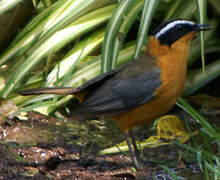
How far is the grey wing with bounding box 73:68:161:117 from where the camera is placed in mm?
3771

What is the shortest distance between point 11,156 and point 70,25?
73.8 inches

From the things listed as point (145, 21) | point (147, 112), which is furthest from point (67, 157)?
point (145, 21)

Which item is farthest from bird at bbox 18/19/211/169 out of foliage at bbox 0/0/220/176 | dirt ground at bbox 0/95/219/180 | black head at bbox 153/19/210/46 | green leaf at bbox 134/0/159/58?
foliage at bbox 0/0/220/176

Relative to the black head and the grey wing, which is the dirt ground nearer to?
the grey wing

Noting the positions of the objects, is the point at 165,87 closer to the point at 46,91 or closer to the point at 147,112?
the point at 147,112

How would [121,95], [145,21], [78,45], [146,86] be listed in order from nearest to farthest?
[146,86] < [121,95] < [145,21] < [78,45]

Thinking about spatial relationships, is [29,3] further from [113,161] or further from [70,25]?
[113,161]

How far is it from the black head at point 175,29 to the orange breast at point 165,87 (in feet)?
0.15

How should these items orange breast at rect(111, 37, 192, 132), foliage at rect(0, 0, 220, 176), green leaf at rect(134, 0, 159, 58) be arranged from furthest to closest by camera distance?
foliage at rect(0, 0, 220, 176) < green leaf at rect(134, 0, 159, 58) < orange breast at rect(111, 37, 192, 132)

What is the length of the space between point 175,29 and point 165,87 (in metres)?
0.46

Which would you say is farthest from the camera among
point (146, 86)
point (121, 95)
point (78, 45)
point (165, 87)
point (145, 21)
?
point (78, 45)

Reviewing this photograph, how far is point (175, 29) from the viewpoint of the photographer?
3.81 m

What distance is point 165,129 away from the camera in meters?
4.25

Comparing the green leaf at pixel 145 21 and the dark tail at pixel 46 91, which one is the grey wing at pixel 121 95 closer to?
the dark tail at pixel 46 91
